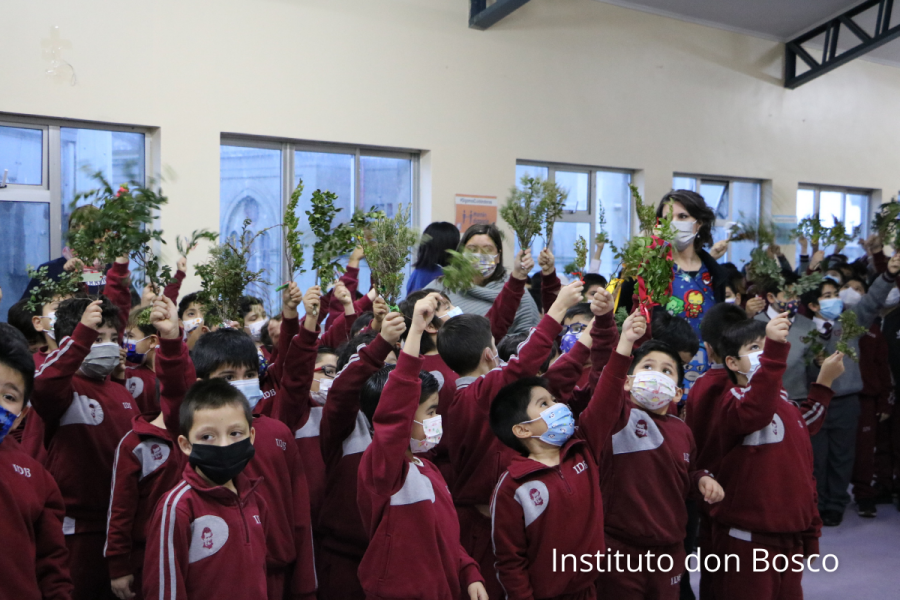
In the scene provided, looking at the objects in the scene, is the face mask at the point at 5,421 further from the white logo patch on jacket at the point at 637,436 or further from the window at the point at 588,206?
the window at the point at 588,206

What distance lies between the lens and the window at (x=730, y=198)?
30.7ft

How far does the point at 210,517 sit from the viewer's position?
2.13 meters

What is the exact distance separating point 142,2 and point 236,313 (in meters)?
3.57

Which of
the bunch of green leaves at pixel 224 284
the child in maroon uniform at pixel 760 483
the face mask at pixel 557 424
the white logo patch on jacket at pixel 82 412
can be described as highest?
the bunch of green leaves at pixel 224 284

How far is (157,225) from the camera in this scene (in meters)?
5.63

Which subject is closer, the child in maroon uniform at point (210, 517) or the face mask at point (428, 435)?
the child in maroon uniform at point (210, 517)

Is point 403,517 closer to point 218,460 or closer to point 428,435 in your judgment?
point 428,435

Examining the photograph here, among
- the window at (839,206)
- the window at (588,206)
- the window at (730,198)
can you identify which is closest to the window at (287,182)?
the window at (588,206)

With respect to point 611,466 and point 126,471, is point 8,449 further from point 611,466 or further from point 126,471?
point 611,466

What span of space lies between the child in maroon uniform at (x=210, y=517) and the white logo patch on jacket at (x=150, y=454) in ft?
1.39

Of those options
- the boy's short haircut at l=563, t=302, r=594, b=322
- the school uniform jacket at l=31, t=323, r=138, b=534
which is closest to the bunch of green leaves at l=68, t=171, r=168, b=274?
the school uniform jacket at l=31, t=323, r=138, b=534

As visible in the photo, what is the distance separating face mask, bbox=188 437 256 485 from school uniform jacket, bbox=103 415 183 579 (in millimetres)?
492

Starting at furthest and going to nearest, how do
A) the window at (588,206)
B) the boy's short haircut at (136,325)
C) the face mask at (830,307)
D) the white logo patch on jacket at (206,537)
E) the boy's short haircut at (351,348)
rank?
the window at (588,206) < the face mask at (830,307) < the boy's short haircut at (136,325) < the boy's short haircut at (351,348) < the white logo patch on jacket at (206,537)

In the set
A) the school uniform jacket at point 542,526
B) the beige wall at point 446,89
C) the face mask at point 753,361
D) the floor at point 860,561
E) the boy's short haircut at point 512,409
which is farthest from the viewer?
the beige wall at point 446,89
